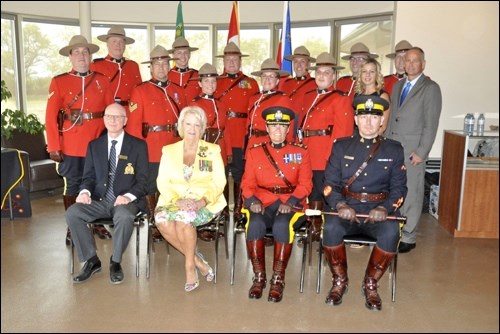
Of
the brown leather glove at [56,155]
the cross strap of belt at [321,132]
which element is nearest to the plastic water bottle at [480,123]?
the cross strap of belt at [321,132]

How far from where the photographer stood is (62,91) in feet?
13.3

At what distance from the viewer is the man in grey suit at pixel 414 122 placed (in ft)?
12.9

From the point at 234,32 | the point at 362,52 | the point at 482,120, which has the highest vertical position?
the point at 234,32

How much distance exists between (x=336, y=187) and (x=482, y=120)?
2.51 meters

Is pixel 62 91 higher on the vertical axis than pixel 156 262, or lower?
higher

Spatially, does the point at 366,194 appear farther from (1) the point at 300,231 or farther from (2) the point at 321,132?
(2) the point at 321,132

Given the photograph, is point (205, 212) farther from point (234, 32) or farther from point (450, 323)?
point (234, 32)

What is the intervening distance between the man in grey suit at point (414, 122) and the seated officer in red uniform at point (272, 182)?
1175 mm

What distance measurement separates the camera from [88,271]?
131 inches

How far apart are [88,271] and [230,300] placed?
105cm

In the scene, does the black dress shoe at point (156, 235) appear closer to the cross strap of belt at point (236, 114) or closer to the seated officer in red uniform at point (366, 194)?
the cross strap of belt at point (236, 114)

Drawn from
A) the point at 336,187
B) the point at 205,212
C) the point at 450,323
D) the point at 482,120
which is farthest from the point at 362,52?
the point at 450,323

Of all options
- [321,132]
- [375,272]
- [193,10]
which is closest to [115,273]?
[375,272]

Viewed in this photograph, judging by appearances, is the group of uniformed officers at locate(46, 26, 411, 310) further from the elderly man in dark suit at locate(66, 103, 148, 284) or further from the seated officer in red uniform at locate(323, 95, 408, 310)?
the elderly man in dark suit at locate(66, 103, 148, 284)
